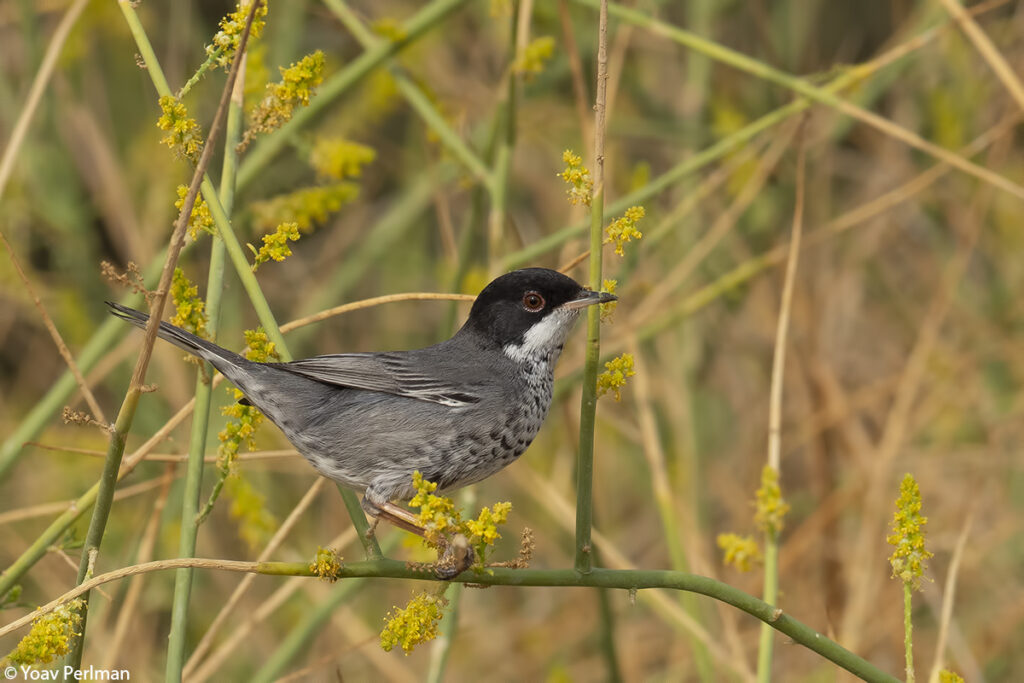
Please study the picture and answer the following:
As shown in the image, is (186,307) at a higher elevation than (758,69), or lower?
lower

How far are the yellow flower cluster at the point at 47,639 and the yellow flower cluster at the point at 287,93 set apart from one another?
3.78ft

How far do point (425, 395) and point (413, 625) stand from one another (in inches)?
39.2

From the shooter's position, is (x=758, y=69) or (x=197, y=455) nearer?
(x=197, y=455)

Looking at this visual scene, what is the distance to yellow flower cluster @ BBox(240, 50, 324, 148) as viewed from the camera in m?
2.72

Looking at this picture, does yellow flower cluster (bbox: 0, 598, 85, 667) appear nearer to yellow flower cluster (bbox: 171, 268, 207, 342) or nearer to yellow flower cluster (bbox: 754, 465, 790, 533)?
yellow flower cluster (bbox: 171, 268, 207, 342)

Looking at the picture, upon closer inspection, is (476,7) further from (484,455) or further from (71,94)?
(484,455)

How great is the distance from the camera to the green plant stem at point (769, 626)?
10.5ft

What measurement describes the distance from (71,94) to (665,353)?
3.69 meters

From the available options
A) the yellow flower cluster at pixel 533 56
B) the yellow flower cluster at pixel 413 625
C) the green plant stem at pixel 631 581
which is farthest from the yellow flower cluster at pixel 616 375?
the yellow flower cluster at pixel 533 56

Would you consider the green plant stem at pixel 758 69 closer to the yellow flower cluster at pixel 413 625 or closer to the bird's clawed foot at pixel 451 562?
the bird's clawed foot at pixel 451 562

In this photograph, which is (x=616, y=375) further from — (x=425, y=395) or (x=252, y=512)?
(x=252, y=512)

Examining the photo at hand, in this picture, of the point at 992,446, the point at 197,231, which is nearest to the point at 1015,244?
the point at 992,446

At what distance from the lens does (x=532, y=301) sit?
3.50 m

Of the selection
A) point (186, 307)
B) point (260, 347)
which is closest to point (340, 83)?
point (186, 307)
